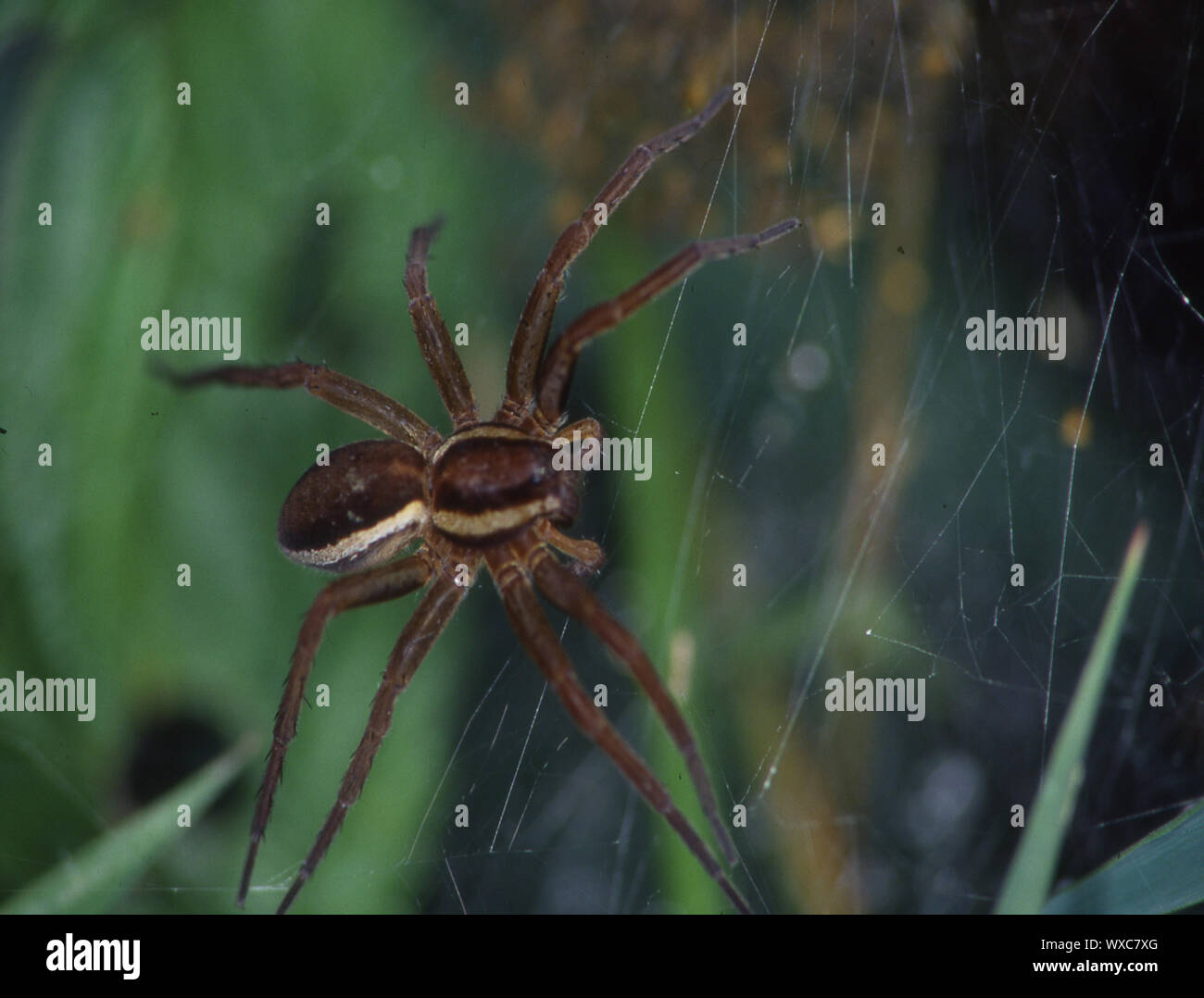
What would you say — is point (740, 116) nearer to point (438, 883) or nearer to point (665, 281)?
point (665, 281)

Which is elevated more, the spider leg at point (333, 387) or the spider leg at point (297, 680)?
the spider leg at point (333, 387)

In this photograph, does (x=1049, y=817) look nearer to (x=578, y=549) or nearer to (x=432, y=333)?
(x=578, y=549)

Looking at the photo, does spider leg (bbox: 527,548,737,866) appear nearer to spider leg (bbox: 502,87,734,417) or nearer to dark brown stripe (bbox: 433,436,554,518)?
dark brown stripe (bbox: 433,436,554,518)

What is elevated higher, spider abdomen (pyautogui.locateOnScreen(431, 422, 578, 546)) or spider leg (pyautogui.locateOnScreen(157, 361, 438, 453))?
spider leg (pyautogui.locateOnScreen(157, 361, 438, 453))

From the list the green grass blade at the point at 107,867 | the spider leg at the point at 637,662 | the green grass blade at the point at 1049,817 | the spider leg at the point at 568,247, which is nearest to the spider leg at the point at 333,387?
the spider leg at the point at 568,247

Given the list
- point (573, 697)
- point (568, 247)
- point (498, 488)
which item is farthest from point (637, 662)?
point (568, 247)

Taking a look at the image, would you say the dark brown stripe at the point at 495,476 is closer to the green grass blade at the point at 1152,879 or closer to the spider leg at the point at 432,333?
the spider leg at the point at 432,333

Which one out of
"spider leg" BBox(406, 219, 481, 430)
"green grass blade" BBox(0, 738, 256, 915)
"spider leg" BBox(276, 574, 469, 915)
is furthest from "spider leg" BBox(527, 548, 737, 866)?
"green grass blade" BBox(0, 738, 256, 915)
